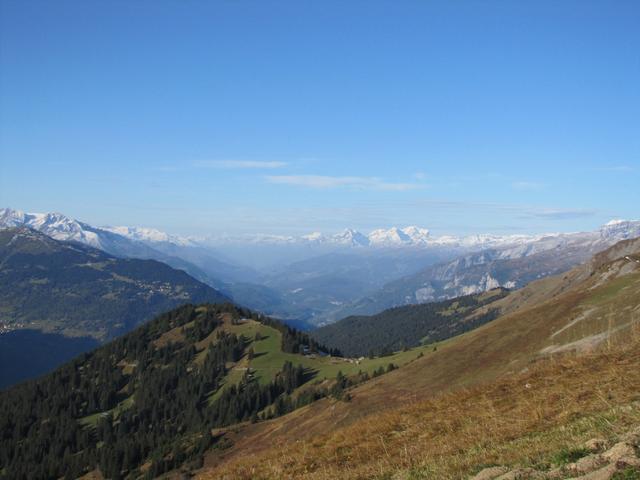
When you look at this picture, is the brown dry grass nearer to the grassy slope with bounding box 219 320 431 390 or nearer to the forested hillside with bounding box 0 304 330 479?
the forested hillside with bounding box 0 304 330 479

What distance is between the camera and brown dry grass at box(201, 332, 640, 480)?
1170 centimetres

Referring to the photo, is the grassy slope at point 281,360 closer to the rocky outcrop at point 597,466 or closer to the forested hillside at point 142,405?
the forested hillside at point 142,405

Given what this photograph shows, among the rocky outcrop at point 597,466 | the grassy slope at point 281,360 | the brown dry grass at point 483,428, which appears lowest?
the grassy slope at point 281,360

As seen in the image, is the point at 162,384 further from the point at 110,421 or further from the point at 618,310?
the point at 618,310

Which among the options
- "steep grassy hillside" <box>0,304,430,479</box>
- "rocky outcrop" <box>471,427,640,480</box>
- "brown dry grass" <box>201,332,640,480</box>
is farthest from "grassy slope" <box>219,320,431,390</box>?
"rocky outcrop" <box>471,427,640,480</box>

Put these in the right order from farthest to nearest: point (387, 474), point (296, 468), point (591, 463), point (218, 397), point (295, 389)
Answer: point (218, 397) → point (295, 389) → point (296, 468) → point (387, 474) → point (591, 463)

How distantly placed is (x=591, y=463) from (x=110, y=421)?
547 feet

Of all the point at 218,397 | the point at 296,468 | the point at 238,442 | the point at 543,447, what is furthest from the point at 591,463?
the point at 218,397

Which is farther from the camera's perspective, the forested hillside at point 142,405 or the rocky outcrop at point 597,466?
the forested hillside at point 142,405

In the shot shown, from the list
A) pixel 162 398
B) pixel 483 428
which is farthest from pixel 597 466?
pixel 162 398

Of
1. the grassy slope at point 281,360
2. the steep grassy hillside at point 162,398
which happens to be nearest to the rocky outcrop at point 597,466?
the steep grassy hillside at point 162,398

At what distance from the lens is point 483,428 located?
47.8ft

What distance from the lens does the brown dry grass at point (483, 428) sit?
11695mm

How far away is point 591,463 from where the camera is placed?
920 cm
